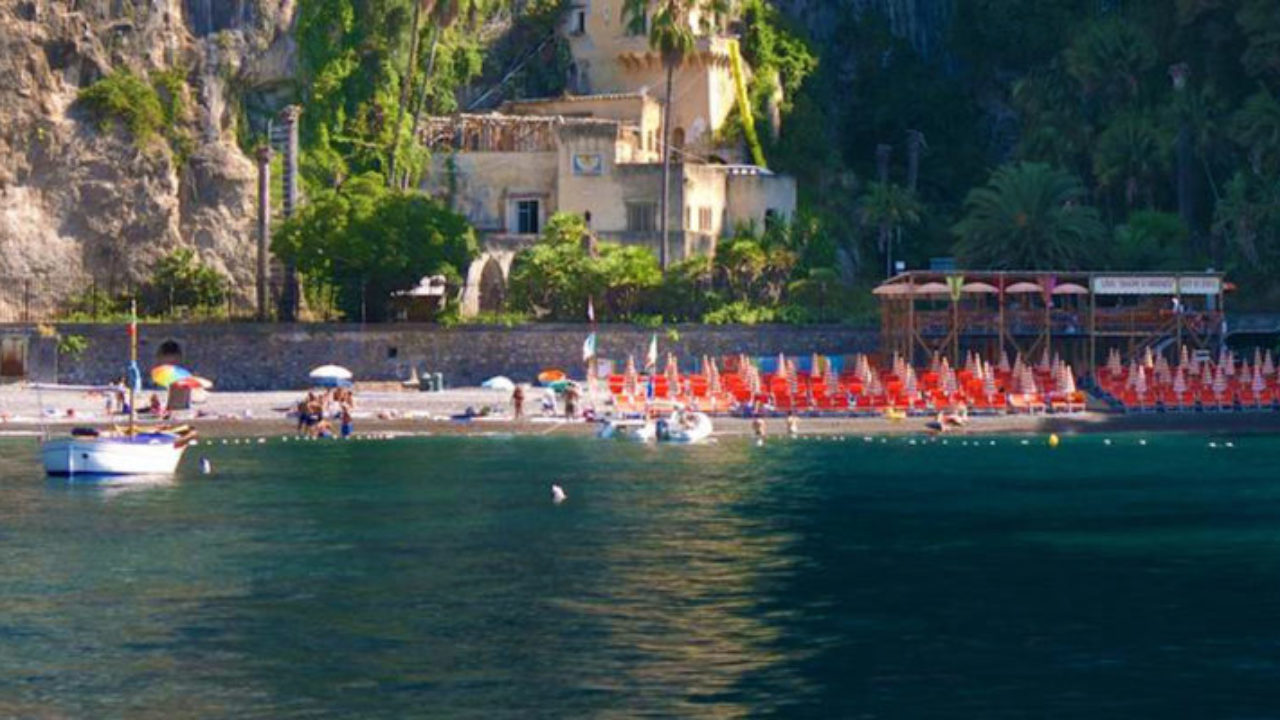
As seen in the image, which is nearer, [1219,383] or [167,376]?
[167,376]

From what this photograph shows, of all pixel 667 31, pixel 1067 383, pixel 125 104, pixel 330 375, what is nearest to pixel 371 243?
pixel 330 375

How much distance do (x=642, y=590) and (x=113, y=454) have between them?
2687 centimetres

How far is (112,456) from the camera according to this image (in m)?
72.8

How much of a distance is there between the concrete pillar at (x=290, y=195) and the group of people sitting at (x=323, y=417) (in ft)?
47.0

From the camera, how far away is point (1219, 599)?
4959 centimetres

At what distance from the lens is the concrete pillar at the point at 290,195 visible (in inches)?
3996

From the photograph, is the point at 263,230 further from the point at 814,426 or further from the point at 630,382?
the point at 814,426

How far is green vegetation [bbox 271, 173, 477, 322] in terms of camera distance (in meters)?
97.2

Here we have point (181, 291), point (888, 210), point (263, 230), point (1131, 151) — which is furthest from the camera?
point (888, 210)

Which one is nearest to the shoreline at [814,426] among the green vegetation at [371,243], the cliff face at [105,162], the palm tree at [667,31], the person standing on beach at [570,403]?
the person standing on beach at [570,403]

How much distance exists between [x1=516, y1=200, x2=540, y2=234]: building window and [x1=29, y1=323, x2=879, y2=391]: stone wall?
12.3m

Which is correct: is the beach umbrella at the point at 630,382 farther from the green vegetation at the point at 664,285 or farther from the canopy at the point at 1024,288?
the canopy at the point at 1024,288

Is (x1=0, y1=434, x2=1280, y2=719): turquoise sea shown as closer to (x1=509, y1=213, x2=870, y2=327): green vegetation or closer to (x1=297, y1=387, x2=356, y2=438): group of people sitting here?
(x1=297, y1=387, x2=356, y2=438): group of people sitting

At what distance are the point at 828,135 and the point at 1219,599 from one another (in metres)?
70.1
